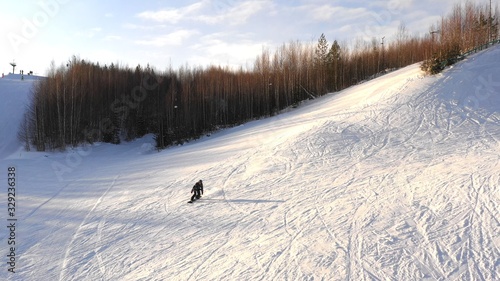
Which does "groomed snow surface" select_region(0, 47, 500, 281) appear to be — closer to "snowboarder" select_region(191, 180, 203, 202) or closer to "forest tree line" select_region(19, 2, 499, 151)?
"snowboarder" select_region(191, 180, 203, 202)

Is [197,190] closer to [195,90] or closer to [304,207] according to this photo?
[304,207]

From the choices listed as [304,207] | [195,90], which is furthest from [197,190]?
[195,90]

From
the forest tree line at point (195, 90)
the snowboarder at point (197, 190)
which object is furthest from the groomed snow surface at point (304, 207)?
the forest tree line at point (195, 90)

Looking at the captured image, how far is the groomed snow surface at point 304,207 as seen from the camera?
735cm

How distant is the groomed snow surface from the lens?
7.35m

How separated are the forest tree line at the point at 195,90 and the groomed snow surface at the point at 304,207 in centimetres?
1501

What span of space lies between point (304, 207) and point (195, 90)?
1450 inches

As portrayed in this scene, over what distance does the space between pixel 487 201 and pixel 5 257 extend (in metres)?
14.1

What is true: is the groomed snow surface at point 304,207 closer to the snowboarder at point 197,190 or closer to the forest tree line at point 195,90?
the snowboarder at point 197,190

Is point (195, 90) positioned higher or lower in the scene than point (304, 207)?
higher

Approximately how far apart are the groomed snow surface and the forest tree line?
15008mm

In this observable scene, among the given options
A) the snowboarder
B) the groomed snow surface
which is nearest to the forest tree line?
the groomed snow surface

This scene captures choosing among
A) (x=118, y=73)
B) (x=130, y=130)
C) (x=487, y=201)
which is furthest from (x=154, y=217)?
(x=118, y=73)

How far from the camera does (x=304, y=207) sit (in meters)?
10.5
